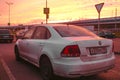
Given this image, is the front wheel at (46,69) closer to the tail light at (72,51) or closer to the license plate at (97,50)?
the tail light at (72,51)

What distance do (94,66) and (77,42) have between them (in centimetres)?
75

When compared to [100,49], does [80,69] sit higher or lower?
lower

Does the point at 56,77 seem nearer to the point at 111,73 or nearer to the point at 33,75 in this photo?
the point at 33,75

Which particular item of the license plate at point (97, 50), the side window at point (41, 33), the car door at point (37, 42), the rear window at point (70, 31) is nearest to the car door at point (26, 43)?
the car door at point (37, 42)

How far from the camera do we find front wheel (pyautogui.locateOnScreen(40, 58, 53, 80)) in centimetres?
723

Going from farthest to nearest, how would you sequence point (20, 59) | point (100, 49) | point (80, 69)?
1. point (20, 59)
2. point (100, 49)
3. point (80, 69)

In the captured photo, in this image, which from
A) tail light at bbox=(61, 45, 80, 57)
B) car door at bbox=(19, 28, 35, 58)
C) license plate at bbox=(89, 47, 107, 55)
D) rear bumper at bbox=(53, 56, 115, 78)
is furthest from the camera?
car door at bbox=(19, 28, 35, 58)

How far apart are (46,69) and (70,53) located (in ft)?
3.73

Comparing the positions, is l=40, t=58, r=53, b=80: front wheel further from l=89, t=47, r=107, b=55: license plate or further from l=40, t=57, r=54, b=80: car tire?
l=89, t=47, r=107, b=55: license plate

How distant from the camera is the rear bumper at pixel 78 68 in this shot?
21.4 feet

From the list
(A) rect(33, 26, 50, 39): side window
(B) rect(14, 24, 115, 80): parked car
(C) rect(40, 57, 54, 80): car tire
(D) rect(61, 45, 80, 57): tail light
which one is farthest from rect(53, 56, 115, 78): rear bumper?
(A) rect(33, 26, 50, 39): side window

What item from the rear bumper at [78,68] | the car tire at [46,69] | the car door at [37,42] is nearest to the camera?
the rear bumper at [78,68]

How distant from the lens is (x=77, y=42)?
22.0 feet

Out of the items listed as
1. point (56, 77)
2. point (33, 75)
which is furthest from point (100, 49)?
point (33, 75)
